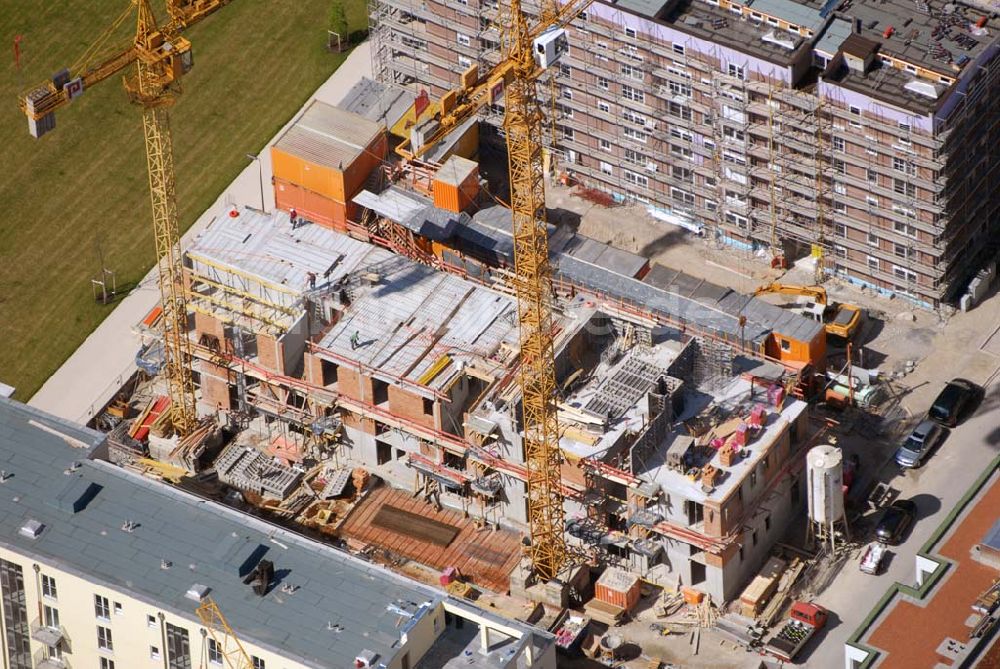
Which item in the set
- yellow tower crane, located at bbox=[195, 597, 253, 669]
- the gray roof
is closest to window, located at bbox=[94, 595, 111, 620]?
the gray roof

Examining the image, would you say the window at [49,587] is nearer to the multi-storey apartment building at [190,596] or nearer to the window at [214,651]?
the multi-storey apartment building at [190,596]

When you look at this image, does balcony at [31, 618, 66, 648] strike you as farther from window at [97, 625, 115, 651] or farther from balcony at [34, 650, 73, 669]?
window at [97, 625, 115, 651]

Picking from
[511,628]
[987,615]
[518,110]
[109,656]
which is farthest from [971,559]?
[109,656]

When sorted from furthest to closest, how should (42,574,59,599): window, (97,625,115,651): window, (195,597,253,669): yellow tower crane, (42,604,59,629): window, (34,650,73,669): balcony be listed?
(34,650,73,669): balcony → (42,604,59,629): window → (42,574,59,599): window → (97,625,115,651): window → (195,597,253,669): yellow tower crane

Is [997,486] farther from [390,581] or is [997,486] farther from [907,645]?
[390,581]

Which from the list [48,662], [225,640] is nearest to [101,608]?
[48,662]
